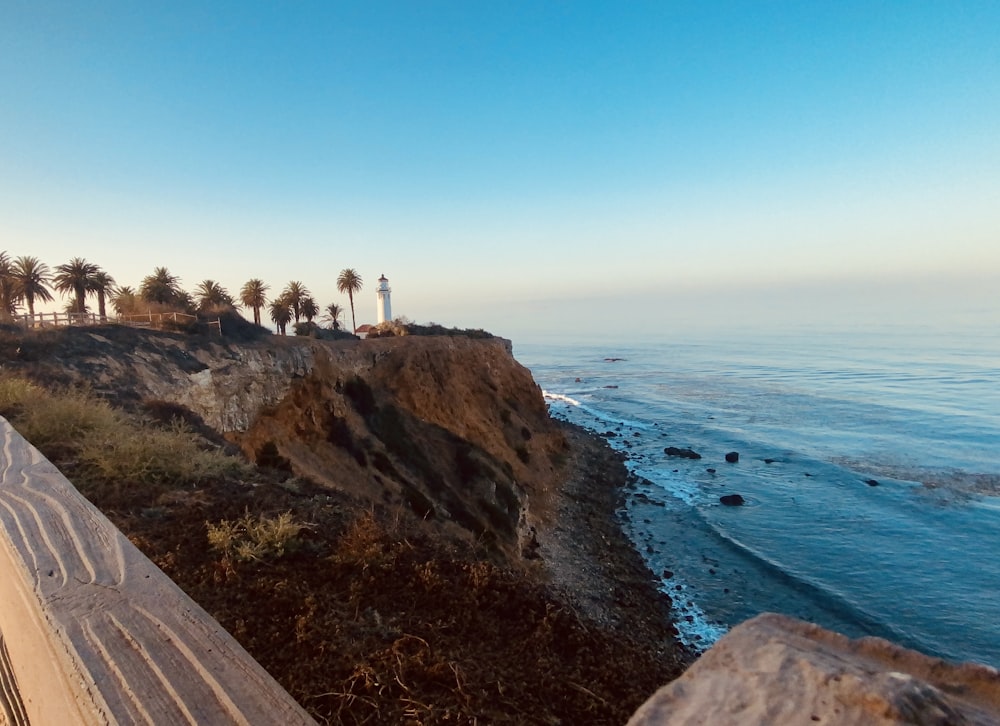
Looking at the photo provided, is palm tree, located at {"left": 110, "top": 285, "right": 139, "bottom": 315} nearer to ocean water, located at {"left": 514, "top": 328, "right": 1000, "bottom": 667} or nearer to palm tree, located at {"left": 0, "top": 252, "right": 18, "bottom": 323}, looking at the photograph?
palm tree, located at {"left": 0, "top": 252, "right": 18, "bottom": 323}

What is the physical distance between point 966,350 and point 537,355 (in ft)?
271

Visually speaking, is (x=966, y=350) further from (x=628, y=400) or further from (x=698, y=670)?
(x=698, y=670)

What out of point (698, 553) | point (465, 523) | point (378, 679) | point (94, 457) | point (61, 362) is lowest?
point (698, 553)

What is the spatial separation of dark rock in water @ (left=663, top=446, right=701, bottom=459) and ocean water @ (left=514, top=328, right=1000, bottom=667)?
63 centimetres

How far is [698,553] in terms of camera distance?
24.4 m

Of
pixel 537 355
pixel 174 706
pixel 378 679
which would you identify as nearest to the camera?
pixel 174 706

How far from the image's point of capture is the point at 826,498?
30.3 metres

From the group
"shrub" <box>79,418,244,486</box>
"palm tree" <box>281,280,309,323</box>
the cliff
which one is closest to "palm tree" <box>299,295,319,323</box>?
"palm tree" <box>281,280,309,323</box>

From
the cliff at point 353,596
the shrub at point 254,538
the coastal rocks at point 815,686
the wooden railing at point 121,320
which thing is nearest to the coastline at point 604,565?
the cliff at point 353,596

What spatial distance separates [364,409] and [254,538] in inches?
1015

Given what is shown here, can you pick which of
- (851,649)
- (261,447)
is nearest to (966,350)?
(261,447)

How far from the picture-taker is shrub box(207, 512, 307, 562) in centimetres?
419

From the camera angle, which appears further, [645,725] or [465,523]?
[465,523]

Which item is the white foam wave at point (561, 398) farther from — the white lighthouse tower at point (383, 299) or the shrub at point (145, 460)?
the shrub at point (145, 460)
